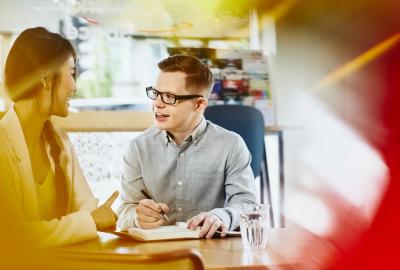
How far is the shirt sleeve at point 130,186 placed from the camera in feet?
5.82

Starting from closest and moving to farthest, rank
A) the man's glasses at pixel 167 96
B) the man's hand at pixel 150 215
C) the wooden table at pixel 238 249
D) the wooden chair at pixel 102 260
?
1. the wooden chair at pixel 102 260
2. the wooden table at pixel 238 249
3. the man's hand at pixel 150 215
4. the man's glasses at pixel 167 96

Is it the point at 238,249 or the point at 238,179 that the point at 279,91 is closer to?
the point at 238,179

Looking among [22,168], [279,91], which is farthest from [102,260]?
[279,91]

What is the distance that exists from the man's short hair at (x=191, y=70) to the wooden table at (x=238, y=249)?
711 millimetres

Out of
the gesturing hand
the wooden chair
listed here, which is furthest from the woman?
the wooden chair

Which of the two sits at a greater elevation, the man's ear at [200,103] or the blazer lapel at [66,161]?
the man's ear at [200,103]

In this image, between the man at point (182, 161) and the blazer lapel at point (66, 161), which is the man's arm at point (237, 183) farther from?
the blazer lapel at point (66, 161)

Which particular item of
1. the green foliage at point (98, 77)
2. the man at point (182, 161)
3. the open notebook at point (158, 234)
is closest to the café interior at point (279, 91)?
the green foliage at point (98, 77)

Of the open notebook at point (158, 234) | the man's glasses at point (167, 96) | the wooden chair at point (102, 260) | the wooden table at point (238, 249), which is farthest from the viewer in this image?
the man's glasses at point (167, 96)

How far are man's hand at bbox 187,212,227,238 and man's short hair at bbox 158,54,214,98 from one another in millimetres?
661

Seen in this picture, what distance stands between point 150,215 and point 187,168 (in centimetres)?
40

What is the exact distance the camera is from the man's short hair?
208 centimetres

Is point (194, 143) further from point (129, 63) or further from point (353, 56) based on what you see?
point (353, 56)

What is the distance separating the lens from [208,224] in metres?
1.49
